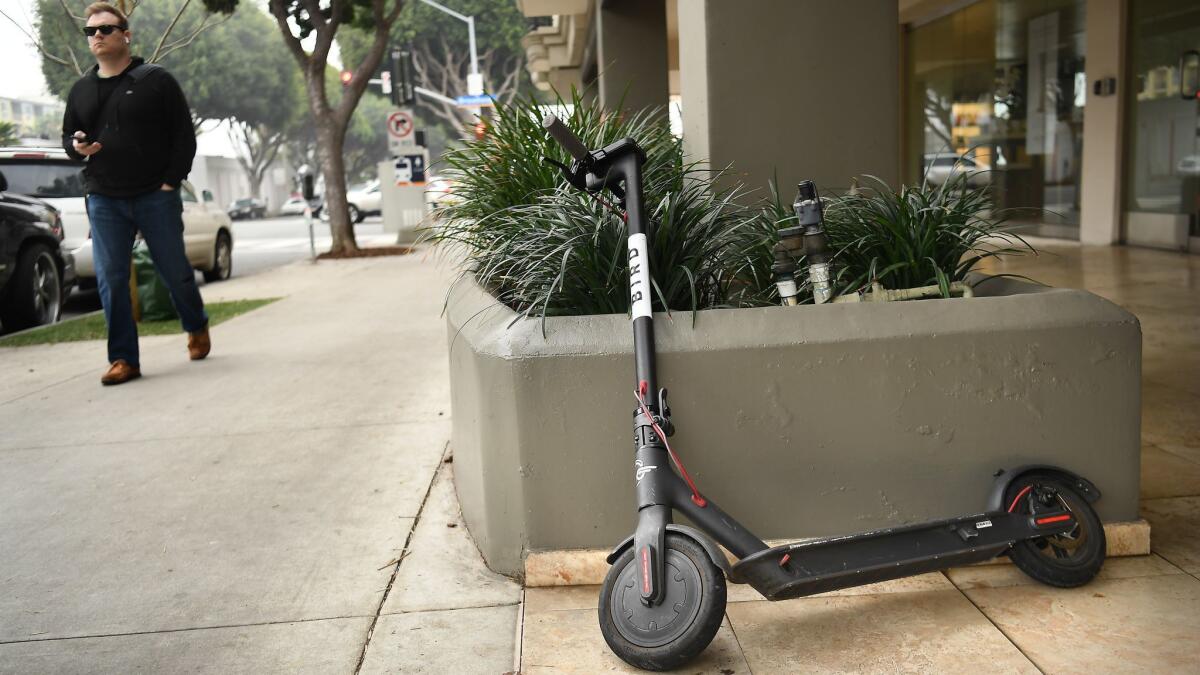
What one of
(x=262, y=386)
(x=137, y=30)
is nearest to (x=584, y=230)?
(x=262, y=386)

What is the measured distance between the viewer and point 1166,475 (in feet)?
14.5

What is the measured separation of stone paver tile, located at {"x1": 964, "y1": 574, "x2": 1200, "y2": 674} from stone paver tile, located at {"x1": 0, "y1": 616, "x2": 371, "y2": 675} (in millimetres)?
1806

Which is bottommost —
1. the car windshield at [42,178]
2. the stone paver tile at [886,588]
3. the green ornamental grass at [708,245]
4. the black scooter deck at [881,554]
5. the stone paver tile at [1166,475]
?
the stone paver tile at [886,588]

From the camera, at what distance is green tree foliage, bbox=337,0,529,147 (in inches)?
2005

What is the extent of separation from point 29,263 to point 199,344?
12.0 feet

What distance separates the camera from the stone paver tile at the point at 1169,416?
4947 millimetres

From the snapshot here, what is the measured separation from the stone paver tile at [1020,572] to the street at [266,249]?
36.6 ft

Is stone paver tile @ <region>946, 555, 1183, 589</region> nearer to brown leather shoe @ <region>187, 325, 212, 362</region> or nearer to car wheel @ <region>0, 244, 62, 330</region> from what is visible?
brown leather shoe @ <region>187, 325, 212, 362</region>

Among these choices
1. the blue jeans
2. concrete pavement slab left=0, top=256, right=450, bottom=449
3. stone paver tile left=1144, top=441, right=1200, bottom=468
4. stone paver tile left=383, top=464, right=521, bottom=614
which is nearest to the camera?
stone paver tile left=383, top=464, right=521, bottom=614

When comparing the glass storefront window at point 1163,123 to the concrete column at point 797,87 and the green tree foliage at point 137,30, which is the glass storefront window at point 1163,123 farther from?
the green tree foliage at point 137,30

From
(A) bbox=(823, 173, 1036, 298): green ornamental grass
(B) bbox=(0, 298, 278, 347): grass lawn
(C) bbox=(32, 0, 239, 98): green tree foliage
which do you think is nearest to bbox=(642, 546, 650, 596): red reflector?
(A) bbox=(823, 173, 1036, 298): green ornamental grass

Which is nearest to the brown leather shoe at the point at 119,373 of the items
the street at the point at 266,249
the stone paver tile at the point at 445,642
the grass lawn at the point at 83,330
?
the grass lawn at the point at 83,330

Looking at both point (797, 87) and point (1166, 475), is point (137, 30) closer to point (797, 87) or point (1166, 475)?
point (797, 87)

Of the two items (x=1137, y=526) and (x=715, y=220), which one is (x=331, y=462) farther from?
(x=1137, y=526)
